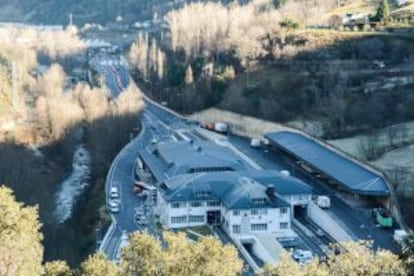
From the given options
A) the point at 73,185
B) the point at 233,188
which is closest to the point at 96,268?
the point at 233,188

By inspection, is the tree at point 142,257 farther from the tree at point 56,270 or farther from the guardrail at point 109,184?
the guardrail at point 109,184

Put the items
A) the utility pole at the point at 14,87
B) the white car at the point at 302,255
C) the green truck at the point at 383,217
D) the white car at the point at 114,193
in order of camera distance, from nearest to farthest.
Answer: the white car at the point at 302,255
the green truck at the point at 383,217
the white car at the point at 114,193
the utility pole at the point at 14,87

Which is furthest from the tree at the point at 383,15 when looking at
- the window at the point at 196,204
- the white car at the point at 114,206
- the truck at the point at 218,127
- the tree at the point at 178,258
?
the tree at the point at 178,258

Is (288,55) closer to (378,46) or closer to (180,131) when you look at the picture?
(378,46)

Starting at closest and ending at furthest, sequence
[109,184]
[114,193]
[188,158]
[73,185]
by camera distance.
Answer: [114,193]
[109,184]
[188,158]
[73,185]

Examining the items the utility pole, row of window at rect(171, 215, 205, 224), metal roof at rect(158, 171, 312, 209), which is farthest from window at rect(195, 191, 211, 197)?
the utility pole

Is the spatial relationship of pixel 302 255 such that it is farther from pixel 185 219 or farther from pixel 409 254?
pixel 409 254

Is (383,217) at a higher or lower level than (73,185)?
higher
